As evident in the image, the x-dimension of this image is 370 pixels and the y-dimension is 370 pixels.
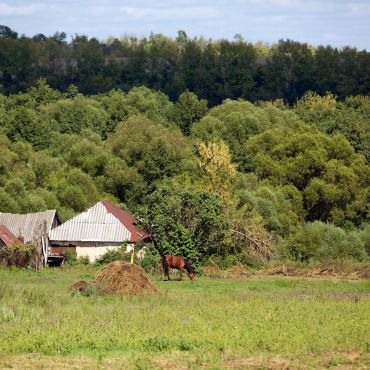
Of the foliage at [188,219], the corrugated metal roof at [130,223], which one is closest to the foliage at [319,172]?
the corrugated metal roof at [130,223]

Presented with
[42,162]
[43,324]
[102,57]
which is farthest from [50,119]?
[43,324]

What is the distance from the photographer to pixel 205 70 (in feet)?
453

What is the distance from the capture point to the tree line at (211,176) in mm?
50156

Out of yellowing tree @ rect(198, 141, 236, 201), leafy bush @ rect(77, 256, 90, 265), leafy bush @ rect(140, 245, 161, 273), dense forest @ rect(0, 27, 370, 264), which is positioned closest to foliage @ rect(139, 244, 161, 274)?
leafy bush @ rect(140, 245, 161, 273)

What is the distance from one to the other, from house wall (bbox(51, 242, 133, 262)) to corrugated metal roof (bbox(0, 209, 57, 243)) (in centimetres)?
121

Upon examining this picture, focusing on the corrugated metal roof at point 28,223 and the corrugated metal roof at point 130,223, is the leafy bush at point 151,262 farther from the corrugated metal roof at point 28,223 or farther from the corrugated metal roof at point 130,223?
the corrugated metal roof at point 28,223

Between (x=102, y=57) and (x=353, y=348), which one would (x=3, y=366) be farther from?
(x=102, y=57)

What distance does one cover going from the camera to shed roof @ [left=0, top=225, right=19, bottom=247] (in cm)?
4750

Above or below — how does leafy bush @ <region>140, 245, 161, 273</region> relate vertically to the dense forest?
below

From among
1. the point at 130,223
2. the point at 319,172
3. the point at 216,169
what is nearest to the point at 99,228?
the point at 130,223

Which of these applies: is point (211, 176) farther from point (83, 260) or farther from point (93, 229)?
point (83, 260)

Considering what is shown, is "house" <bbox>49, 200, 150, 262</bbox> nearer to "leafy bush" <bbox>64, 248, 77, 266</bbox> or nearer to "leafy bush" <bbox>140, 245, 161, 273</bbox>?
"leafy bush" <bbox>64, 248, 77, 266</bbox>

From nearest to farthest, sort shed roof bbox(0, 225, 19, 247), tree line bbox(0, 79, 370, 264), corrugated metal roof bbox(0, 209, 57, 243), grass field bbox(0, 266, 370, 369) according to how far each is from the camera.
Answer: grass field bbox(0, 266, 370, 369) < shed roof bbox(0, 225, 19, 247) < tree line bbox(0, 79, 370, 264) < corrugated metal roof bbox(0, 209, 57, 243)

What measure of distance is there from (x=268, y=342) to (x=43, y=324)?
245 inches
